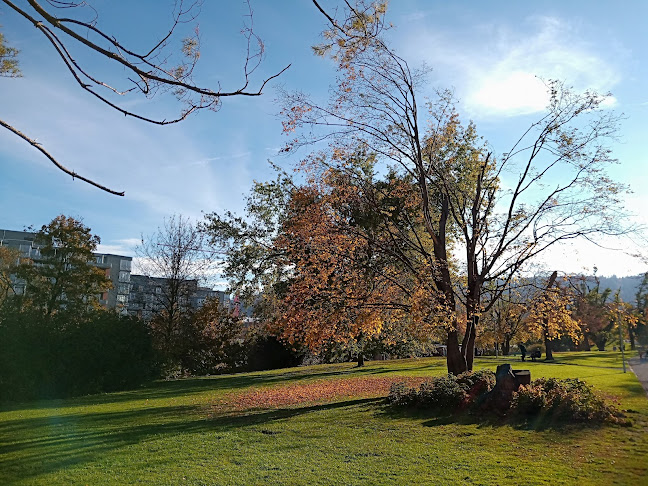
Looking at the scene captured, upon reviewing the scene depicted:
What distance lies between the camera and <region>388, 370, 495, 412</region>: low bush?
Answer: 1086 cm

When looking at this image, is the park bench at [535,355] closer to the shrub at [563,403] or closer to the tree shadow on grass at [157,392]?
the tree shadow on grass at [157,392]

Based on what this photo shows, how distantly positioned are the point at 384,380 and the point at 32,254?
75.6 meters

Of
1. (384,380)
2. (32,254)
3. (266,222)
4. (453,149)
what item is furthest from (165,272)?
(32,254)

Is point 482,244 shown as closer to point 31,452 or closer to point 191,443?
point 191,443

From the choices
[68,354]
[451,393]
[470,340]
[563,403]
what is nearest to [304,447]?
[451,393]

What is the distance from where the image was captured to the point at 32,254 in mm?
75250

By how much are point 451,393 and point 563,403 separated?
7.95 ft

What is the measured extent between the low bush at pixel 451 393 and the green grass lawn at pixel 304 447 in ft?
1.86

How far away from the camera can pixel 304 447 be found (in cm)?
808

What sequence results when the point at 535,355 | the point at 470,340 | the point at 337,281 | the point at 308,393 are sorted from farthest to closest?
the point at 535,355, the point at 308,393, the point at 470,340, the point at 337,281

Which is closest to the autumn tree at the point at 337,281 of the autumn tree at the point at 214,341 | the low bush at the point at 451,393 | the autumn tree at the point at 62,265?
the low bush at the point at 451,393

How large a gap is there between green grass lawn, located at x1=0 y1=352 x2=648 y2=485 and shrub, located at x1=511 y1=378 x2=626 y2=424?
1.53 feet

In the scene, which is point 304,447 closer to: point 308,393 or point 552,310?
point 308,393

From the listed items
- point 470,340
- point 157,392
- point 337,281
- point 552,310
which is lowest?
point 157,392
